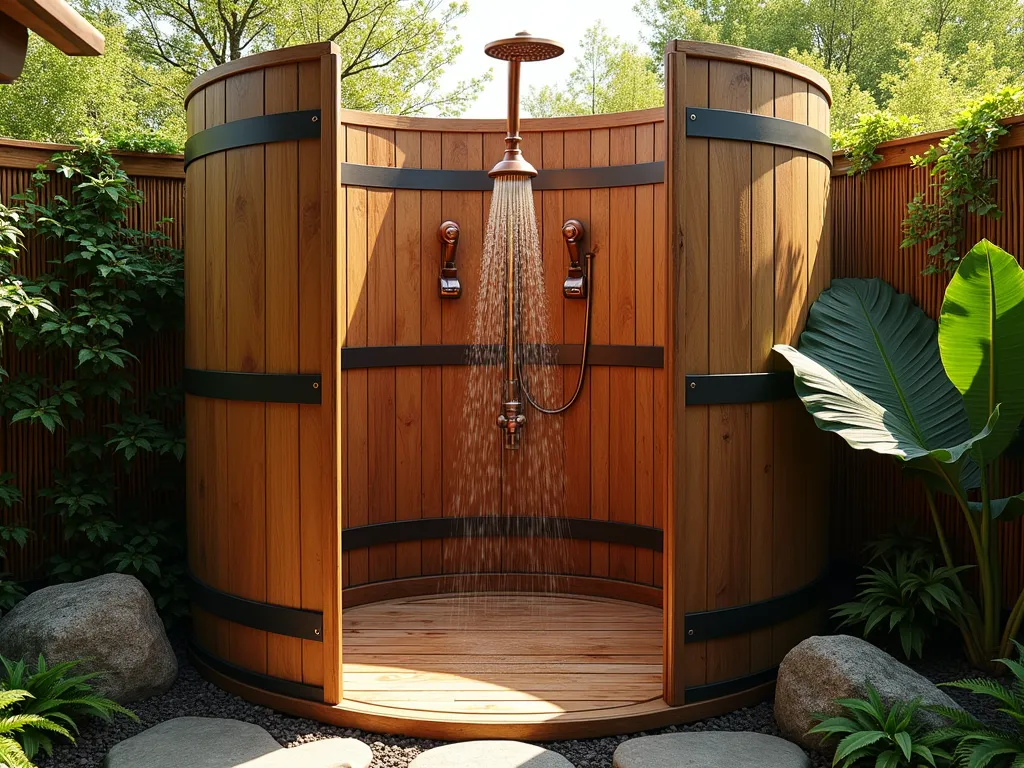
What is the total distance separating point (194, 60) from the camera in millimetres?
16875

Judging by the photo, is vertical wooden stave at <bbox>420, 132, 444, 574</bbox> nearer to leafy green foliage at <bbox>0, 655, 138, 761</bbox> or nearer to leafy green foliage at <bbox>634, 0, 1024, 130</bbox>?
leafy green foliage at <bbox>0, 655, 138, 761</bbox>

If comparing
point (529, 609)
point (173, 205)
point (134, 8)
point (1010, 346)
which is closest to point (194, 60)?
point (134, 8)

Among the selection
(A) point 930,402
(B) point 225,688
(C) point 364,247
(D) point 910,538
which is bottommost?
(B) point 225,688

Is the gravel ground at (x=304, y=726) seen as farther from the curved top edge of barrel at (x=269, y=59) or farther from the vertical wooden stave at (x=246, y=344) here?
the curved top edge of barrel at (x=269, y=59)

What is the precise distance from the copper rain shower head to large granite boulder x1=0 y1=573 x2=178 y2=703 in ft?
7.48

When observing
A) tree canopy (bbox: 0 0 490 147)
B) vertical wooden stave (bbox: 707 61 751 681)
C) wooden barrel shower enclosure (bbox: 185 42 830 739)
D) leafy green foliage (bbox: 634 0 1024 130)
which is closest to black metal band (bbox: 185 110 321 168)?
wooden barrel shower enclosure (bbox: 185 42 830 739)

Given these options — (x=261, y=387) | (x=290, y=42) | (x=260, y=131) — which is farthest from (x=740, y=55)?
(x=290, y=42)

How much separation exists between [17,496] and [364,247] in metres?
1.80

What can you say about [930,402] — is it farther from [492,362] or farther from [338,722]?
[338,722]

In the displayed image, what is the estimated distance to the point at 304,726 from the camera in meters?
2.97

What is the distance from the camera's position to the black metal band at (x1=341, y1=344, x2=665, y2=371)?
4.09 metres

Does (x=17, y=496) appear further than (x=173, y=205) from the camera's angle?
No

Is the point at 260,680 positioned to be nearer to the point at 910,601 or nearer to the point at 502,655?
the point at 502,655

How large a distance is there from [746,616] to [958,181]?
1.85 m
